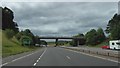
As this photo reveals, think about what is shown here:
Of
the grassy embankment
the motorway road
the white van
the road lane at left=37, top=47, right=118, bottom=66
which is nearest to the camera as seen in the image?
the road lane at left=37, top=47, right=118, bottom=66

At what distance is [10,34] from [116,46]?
56425mm

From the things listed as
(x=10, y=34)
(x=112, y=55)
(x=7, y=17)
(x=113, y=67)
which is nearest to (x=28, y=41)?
(x=10, y=34)

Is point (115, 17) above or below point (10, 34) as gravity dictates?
above

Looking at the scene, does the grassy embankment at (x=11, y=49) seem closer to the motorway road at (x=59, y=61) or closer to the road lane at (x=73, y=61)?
the motorway road at (x=59, y=61)

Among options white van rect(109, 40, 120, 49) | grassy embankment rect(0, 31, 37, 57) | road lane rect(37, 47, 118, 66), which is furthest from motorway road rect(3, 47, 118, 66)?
white van rect(109, 40, 120, 49)

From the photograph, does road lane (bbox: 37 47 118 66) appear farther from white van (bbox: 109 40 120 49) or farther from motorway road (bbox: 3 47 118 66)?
white van (bbox: 109 40 120 49)

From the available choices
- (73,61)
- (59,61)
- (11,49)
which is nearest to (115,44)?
(11,49)

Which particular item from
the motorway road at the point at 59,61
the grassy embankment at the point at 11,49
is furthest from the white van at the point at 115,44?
the motorway road at the point at 59,61

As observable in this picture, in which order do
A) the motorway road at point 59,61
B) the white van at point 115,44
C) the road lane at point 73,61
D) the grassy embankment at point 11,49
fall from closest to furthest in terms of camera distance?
the road lane at point 73,61, the motorway road at point 59,61, the grassy embankment at point 11,49, the white van at point 115,44

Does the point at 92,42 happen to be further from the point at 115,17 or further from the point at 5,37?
the point at 5,37

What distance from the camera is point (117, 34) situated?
95625 mm

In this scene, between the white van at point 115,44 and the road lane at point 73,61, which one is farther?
the white van at point 115,44

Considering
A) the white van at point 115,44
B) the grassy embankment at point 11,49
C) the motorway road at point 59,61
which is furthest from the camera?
the white van at point 115,44

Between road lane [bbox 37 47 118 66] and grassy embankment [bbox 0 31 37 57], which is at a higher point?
grassy embankment [bbox 0 31 37 57]
